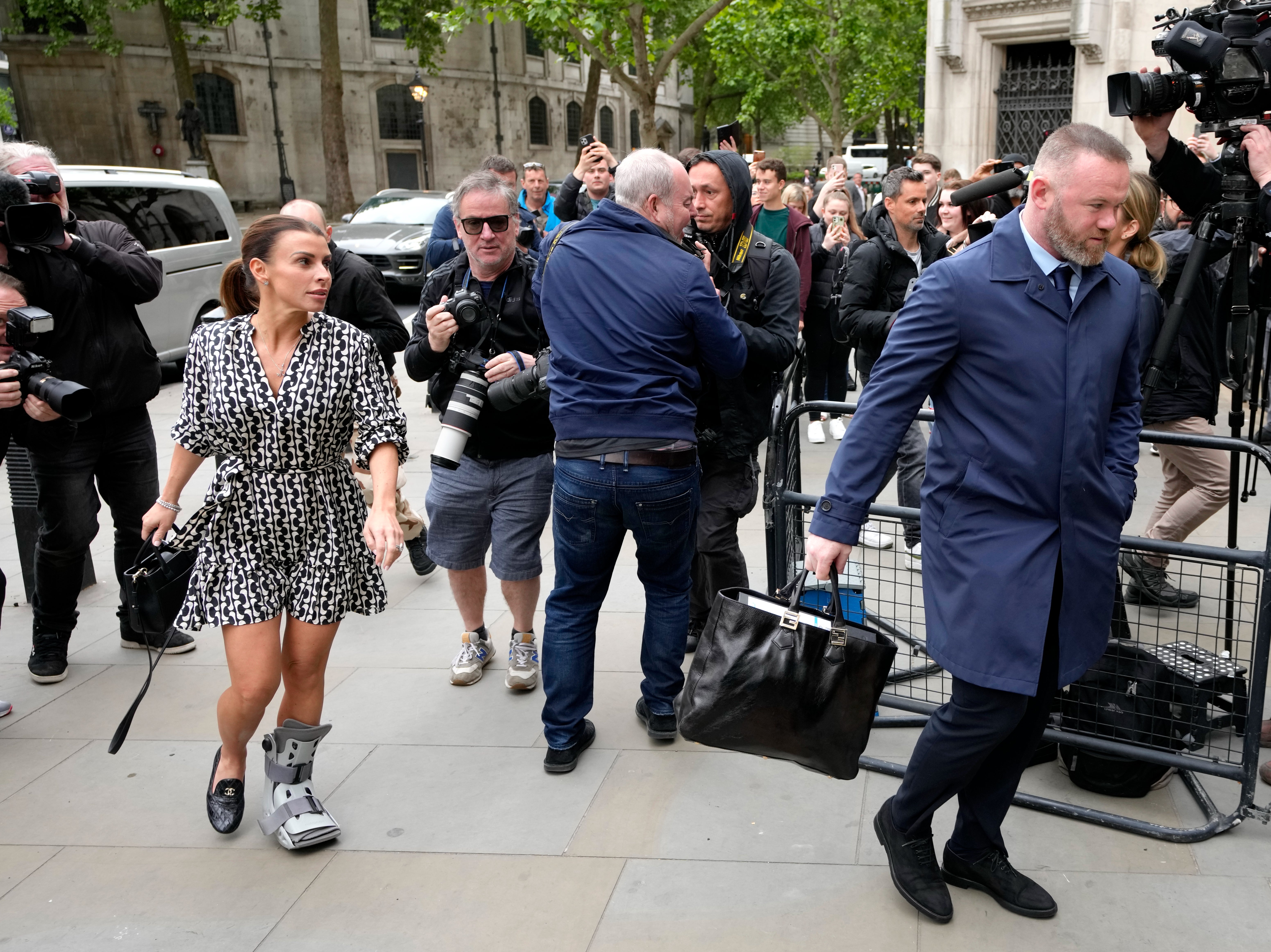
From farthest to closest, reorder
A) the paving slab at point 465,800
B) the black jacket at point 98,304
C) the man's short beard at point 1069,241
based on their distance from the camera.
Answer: the black jacket at point 98,304, the paving slab at point 465,800, the man's short beard at point 1069,241

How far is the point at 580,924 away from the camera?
3.03 m

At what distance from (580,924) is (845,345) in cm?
587

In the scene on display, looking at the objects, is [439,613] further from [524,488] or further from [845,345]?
[845,345]

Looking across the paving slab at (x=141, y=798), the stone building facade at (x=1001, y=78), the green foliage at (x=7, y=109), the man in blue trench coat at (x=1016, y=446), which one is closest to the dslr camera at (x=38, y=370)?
the paving slab at (x=141, y=798)

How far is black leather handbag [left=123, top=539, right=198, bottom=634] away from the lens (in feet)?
10.9

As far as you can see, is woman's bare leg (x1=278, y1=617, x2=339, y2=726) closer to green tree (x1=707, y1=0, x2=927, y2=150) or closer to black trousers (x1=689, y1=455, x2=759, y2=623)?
black trousers (x1=689, y1=455, x2=759, y2=623)

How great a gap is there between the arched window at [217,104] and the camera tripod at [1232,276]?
40514 mm

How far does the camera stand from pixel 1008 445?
8.79 ft

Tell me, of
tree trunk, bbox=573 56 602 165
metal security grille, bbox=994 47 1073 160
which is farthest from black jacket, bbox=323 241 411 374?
tree trunk, bbox=573 56 602 165

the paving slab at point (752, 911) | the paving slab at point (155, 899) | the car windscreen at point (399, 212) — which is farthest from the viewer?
the car windscreen at point (399, 212)

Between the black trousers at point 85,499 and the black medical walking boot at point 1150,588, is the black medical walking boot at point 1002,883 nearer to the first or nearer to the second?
the black medical walking boot at point 1150,588

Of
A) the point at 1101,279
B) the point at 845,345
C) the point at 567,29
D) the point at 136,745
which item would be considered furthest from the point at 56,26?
the point at 1101,279

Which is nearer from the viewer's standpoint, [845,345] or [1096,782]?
[1096,782]

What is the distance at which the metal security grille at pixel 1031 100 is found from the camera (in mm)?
15156
